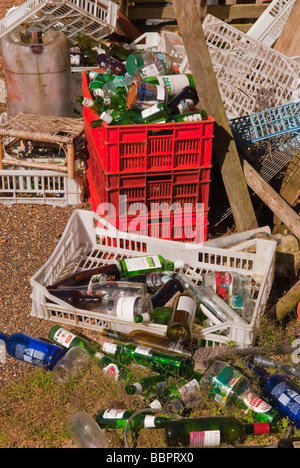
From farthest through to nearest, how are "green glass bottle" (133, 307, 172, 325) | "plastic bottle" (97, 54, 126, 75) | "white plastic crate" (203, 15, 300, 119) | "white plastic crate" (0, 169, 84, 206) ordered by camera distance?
"white plastic crate" (203, 15, 300, 119) → "white plastic crate" (0, 169, 84, 206) → "plastic bottle" (97, 54, 126, 75) → "green glass bottle" (133, 307, 172, 325)

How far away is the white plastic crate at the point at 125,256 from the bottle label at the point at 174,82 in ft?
4.16

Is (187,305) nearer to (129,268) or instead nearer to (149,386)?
(149,386)

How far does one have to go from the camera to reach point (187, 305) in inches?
149

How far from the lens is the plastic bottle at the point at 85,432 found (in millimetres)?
3164

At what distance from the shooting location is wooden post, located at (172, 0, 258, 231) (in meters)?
4.84

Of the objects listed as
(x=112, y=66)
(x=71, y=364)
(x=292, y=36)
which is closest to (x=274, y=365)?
(x=71, y=364)

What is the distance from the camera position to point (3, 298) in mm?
4414

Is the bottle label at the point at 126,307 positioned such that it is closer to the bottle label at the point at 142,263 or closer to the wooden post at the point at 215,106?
the bottle label at the point at 142,263

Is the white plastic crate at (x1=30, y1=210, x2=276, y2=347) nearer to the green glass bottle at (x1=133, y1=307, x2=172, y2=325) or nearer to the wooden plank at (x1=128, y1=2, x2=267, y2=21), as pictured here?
the green glass bottle at (x1=133, y1=307, x2=172, y2=325)

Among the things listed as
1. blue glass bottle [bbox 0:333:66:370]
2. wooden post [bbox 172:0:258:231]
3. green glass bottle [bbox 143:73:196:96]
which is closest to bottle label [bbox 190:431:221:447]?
blue glass bottle [bbox 0:333:66:370]

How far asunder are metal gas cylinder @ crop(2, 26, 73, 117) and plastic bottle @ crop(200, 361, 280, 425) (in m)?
4.08

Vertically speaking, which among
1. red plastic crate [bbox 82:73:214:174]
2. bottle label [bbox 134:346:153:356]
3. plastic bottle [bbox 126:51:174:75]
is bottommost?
bottle label [bbox 134:346:153:356]
